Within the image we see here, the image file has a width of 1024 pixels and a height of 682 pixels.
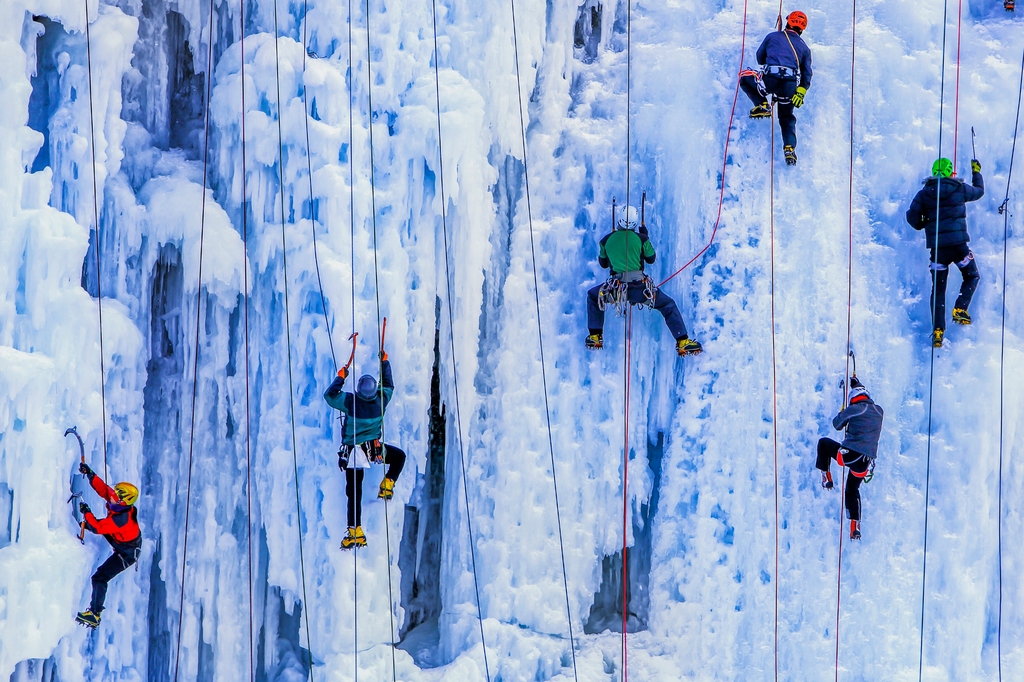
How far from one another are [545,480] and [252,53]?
3.27 m

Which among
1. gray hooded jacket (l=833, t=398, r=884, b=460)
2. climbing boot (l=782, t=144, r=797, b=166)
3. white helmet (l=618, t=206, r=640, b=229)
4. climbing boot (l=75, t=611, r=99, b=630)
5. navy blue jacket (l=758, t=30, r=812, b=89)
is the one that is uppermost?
navy blue jacket (l=758, t=30, r=812, b=89)

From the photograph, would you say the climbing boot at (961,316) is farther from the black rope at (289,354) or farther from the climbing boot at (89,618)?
the climbing boot at (89,618)

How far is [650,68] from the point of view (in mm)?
7801

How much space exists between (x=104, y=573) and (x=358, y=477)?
5.13 feet

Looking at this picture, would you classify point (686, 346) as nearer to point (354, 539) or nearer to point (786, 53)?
point (786, 53)

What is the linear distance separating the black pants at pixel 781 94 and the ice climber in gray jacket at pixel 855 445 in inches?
62.0

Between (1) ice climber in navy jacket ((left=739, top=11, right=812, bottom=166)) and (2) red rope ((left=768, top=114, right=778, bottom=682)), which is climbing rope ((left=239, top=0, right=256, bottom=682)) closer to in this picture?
(1) ice climber in navy jacket ((left=739, top=11, right=812, bottom=166))

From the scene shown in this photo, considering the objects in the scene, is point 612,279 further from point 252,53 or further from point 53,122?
point 53,122

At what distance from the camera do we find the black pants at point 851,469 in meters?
6.94

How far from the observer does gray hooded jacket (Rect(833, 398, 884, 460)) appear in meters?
6.81

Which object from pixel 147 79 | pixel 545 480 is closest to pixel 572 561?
pixel 545 480

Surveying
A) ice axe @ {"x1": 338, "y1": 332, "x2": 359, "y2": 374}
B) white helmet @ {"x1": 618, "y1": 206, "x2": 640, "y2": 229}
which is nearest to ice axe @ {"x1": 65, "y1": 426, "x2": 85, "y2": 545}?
ice axe @ {"x1": 338, "y1": 332, "x2": 359, "y2": 374}

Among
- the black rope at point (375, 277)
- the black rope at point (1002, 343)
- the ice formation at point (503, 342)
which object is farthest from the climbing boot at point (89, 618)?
the black rope at point (1002, 343)

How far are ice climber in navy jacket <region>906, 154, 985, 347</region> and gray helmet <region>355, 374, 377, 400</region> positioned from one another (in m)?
3.34
